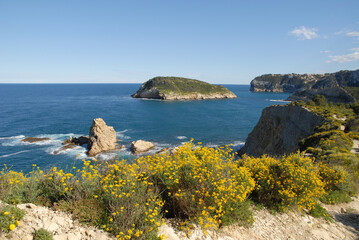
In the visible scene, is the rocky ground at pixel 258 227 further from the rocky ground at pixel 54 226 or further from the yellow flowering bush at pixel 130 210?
the yellow flowering bush at pixel 130 210

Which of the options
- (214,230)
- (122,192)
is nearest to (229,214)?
(214,230)

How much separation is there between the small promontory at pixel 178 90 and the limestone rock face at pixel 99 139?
87.9 meters

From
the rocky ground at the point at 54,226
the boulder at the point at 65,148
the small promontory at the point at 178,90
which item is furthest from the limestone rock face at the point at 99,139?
the small promontory at the point at 178,90

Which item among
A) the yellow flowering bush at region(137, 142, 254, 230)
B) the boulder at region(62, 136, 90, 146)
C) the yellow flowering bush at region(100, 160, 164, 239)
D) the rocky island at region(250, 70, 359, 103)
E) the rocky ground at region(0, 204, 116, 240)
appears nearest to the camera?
the rocky ground at region(0, 204, 116, 240)

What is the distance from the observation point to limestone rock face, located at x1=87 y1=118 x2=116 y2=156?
121 ft

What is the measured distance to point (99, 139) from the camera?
37.9 metres

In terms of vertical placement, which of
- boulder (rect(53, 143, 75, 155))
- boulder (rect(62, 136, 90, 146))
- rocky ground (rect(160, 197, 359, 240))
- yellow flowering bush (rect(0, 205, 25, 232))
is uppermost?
yellow flowering bush (rect(0, 205, 25, 232))

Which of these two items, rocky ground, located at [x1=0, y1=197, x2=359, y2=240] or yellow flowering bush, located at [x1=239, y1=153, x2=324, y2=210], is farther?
yellow flowering bush, located at [x1=239, y1=153, x2=324, y2=210]

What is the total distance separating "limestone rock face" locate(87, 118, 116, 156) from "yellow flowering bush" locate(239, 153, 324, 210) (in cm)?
3424

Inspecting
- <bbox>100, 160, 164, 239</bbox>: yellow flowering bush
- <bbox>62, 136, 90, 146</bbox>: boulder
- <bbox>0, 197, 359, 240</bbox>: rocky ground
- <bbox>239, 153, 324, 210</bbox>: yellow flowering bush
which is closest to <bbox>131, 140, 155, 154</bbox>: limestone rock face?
<bbox>62, 136, 90, 146</bbox>: boulder

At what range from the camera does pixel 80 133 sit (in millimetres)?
47844

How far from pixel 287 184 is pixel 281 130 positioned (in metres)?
25.3

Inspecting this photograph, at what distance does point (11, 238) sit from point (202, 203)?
15.3 ft

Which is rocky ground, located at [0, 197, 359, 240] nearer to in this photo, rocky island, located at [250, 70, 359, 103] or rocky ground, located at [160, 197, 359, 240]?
rocky ground, located at [160, 197, 359, 240]
